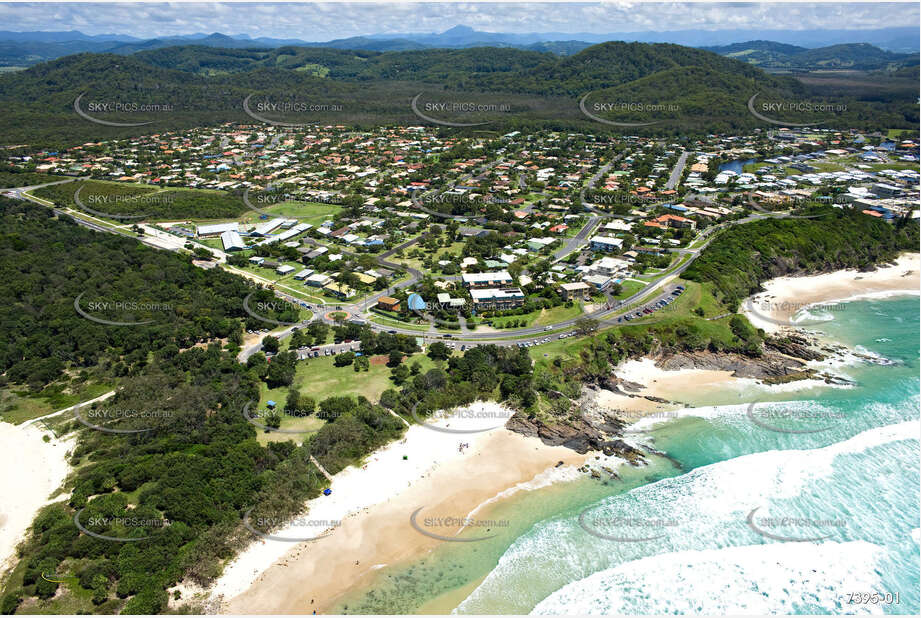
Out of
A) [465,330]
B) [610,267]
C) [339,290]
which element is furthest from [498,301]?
[339,290]

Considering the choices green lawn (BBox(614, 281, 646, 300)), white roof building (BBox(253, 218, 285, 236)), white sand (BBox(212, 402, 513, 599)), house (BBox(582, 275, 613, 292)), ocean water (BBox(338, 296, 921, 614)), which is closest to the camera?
ocean water (BBox(338, 296, 921, 614))

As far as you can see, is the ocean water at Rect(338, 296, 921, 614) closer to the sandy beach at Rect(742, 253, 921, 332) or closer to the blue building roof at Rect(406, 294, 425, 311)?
the sandy beach at Rect(742, 253, 921, 332)

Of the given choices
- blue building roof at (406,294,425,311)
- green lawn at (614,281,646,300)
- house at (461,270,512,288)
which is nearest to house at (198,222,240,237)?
blue building roof at (406,294,425,311)

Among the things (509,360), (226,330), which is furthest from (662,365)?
(226,330)

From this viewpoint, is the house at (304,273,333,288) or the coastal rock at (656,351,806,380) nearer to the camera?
the coastal rock at (656,351,806,380)

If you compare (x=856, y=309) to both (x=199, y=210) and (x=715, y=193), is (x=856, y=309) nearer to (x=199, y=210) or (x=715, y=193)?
(x=715, y=193)

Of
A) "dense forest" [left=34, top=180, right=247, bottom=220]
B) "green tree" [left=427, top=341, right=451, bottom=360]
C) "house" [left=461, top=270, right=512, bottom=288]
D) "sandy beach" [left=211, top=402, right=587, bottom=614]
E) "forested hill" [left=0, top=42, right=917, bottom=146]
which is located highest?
"forested hill" [left=0, top=42, right=917, bottom=146]
